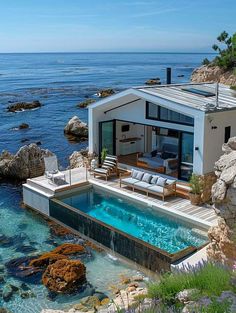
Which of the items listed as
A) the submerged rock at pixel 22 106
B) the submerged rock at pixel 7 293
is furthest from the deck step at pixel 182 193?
the submerged rock at pixel 22 106

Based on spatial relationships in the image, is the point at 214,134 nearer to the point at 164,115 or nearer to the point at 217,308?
the point at 164,115

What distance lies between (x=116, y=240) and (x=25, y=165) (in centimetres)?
1044

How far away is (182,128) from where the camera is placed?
51.6ft

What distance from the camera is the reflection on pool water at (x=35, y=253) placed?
10703mm

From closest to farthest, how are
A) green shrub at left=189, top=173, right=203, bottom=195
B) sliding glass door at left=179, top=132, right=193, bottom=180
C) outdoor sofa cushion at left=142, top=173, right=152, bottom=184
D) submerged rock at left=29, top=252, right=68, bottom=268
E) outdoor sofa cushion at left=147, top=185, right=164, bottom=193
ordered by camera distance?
submerged rock at left=29, top=252, right=68, bottom=268 → green shrub at left=189, top=173, right=203, bottom=195 → outdoor sofa cushion at left=147, top=185, right=164, bottom=193 → sliding glass door at left=179, top=132, right=193, bottom=180 → outdoor sofa cushion at left=142, top=173, right=152, bottom=184

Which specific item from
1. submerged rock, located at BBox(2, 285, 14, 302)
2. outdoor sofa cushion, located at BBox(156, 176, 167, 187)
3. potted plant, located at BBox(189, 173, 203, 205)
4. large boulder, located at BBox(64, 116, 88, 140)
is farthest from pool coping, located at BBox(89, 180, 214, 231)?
large boulder, located at BBox(64, 116, 88, 140)

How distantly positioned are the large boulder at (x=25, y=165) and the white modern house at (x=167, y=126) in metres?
4.33

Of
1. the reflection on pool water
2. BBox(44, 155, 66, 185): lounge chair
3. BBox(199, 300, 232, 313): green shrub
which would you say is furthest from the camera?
BBox(44, 155, 66, 185): lounge chair

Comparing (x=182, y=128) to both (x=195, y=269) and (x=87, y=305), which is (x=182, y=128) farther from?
(x=195, y=269)

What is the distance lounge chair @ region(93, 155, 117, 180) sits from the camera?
17250 millimetres

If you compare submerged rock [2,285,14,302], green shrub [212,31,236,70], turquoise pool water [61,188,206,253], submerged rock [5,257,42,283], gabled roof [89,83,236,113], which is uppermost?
green shrub [212,31,236,70]

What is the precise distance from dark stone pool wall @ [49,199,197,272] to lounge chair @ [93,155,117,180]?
2508 mm

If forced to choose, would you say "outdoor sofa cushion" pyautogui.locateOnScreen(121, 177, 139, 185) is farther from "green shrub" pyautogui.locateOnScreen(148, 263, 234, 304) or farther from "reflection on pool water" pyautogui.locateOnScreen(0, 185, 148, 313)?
"green shrub" pyautogui.locateOnScreen(148, 263, 234, 304)

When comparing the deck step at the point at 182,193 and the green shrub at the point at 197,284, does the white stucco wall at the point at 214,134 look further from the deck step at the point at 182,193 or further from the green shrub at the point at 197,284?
the green shrub at the point at 197,284
